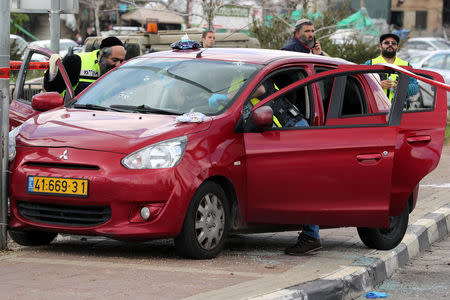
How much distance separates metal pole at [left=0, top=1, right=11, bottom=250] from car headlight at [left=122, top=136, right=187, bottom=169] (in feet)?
3.30

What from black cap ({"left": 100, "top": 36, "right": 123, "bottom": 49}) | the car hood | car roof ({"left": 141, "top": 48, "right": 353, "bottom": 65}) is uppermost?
car roof ({"left": 141, "top": 48, "right": 353, "bottom": 65})

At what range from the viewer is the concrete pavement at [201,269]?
611 cm

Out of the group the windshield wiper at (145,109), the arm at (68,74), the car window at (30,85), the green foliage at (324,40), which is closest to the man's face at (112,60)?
the arm at (68,74)

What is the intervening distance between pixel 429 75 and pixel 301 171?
1428 mm

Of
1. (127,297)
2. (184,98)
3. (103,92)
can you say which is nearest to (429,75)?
(184,98)

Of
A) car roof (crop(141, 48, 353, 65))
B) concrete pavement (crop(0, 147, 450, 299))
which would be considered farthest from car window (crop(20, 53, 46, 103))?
concrete pavement (crop(0, 147, 450, 299))

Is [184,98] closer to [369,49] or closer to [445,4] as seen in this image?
[369,49]

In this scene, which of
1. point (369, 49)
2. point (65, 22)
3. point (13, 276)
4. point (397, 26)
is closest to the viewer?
point (13, 276)

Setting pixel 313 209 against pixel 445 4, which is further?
pixel 445 4

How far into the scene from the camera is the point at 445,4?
74.9 meters

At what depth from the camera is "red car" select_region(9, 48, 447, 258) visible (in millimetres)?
7215

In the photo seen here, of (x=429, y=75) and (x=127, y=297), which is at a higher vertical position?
(x=429, y=75)

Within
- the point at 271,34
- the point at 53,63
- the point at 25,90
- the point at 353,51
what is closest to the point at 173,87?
the point at 53,63

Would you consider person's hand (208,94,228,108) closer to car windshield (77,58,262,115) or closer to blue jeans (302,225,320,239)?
car windshield (77,58,262,115)
